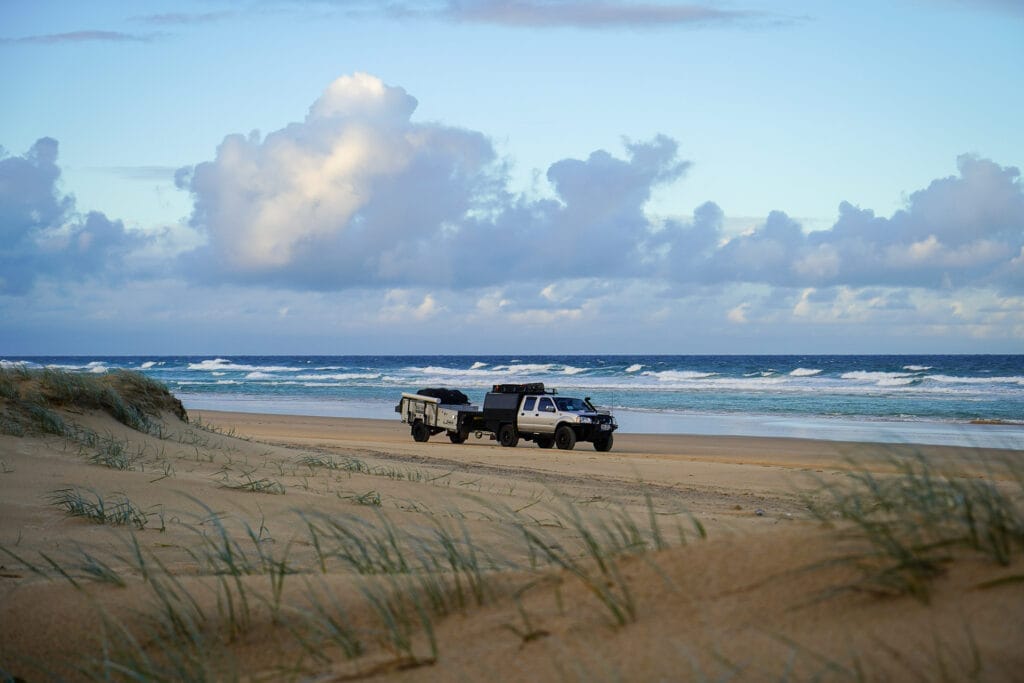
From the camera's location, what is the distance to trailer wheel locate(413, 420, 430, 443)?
26.9 m

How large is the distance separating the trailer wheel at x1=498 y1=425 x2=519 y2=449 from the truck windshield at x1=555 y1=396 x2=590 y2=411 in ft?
4.61

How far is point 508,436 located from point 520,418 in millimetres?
586

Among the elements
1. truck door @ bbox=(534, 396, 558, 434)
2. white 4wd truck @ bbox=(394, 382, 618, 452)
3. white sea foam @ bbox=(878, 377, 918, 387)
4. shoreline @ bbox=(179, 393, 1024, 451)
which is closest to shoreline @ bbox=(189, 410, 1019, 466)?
white 4wd truck @ bbox=(394, 382, 618, 452)

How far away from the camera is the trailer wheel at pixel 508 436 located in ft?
82.9

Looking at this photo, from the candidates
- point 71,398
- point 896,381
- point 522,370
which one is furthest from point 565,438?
point 522,370

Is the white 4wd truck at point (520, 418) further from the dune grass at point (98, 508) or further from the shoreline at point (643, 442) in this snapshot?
the dune grass at point (98, 508)

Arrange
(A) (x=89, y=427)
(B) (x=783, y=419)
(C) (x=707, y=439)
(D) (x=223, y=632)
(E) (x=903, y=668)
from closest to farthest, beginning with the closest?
(E) (x=903, y=668) < (D) (x=223, y=632) < (A) (x=89, y=427) < (C) (x=707, y=439) < (B) (x=783, y=419)

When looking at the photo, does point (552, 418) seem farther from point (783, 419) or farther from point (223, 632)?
point (223, 632)

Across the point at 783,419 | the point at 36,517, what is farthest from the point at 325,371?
the point at 36,517

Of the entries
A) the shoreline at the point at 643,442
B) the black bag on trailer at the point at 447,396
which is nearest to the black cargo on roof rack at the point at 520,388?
the black bag on trailer at the point at 447,396

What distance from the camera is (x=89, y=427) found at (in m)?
13.2

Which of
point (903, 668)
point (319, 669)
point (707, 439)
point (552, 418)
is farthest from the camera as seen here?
point (707, 439)

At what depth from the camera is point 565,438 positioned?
24.5m

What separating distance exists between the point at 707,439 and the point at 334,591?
2398 centimetres
